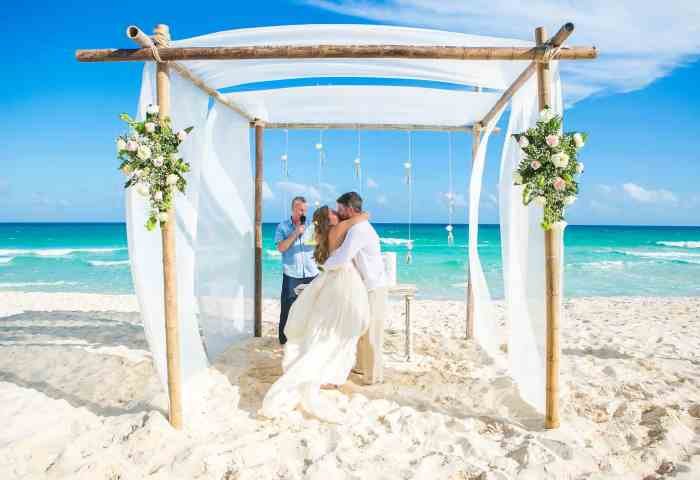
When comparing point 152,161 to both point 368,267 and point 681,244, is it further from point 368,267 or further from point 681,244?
point 681,244

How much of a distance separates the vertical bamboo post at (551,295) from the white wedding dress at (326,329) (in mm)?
1468

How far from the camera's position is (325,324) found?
4102 millimetres

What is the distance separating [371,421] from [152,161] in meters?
2.25

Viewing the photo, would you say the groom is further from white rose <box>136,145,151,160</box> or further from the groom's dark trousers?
white rose <box>136,145,151,160</box>

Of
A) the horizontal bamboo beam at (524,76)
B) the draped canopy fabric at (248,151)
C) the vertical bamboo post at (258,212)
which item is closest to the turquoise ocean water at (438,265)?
the vertical bamboo post at (258,212)

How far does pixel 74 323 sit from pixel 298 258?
3872mm

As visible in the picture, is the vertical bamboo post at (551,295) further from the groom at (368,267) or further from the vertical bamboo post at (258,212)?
the vertical bamboo post at (258,212)

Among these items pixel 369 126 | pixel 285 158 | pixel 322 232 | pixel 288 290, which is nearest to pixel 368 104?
pixel 369 126

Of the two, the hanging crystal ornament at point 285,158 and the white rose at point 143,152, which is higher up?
the hanging crystal ornament at point 285,158

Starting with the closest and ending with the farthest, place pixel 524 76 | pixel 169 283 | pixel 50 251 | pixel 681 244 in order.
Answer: pixel 169 283 < pixel 524 76 < pixel 50 251 < pixel 681 244

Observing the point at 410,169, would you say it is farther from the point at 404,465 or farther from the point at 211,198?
the point at 404,465

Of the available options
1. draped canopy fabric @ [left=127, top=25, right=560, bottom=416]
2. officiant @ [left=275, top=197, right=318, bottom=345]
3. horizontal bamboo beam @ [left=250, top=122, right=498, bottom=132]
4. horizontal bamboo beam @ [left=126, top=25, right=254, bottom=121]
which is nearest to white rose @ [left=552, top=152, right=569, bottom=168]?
draped canopy fabric @ [left=127, top=25, right=560, bottom=416]

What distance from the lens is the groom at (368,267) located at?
420 centimetres

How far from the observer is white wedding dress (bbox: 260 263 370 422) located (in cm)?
392
